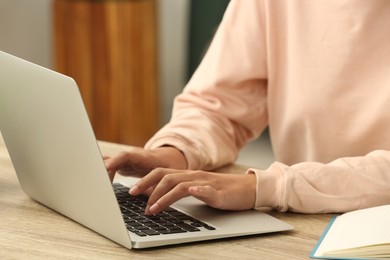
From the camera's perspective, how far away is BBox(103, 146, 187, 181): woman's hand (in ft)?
4.11

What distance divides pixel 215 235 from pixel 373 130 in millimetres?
449

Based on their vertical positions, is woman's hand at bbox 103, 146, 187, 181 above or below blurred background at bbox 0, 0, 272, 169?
above

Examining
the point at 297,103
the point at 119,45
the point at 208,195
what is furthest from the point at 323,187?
the point at 119,45

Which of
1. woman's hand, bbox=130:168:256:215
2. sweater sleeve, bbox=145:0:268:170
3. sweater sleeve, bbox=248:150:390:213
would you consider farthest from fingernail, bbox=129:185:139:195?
sweater sleeve, bbox=145:0:268:170

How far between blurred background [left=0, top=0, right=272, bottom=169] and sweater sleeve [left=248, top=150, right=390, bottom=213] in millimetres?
2024

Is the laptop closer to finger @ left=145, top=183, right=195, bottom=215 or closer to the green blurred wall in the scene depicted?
finger @ left=145, top=183, right=195, bottom=215

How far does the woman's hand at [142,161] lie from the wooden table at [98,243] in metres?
0.12

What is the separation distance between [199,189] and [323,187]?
18 cm

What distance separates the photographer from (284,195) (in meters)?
1.17

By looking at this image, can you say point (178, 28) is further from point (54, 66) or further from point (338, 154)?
point (338, 154)

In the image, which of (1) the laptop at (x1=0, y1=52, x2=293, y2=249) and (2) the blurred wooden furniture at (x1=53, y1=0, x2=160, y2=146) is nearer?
(1) the laptop at (x1=0, y1=52, x2=293, y2=249)

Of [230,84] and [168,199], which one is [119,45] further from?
[168,199]

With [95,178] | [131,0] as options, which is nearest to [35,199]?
[95,178]

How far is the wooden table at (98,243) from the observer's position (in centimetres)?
101
